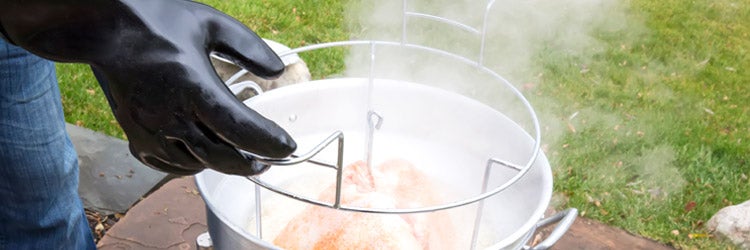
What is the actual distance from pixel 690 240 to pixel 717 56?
5.77ft

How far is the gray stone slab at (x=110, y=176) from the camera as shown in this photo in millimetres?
2457

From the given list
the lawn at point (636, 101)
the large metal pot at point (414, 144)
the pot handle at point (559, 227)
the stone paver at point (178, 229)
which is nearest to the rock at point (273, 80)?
the lawn at point (636, 101)

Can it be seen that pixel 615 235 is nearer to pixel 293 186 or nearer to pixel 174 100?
pixel 293 186

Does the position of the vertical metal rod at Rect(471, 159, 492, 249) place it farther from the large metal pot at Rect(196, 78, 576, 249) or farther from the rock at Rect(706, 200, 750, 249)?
the rock at Rect(706, 200, 750, 249)

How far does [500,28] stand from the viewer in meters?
3.91

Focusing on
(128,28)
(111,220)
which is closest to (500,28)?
(111,220)

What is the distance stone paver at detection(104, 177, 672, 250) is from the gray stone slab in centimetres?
41

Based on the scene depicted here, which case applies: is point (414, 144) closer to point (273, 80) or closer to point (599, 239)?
point (599, 239)

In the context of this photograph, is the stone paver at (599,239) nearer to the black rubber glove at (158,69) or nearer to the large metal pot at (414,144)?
the large metal pot at (414,144)

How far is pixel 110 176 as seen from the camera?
2533 millimetres

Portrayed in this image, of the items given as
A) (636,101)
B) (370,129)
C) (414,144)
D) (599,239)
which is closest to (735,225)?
(599,239)

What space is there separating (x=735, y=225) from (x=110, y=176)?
2.33 m

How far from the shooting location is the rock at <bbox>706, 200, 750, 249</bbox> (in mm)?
2432

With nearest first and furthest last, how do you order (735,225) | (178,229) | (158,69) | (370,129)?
Answer: 1. (158,69)
2. (370,129)
3. (178,229)
4. (735,225)
